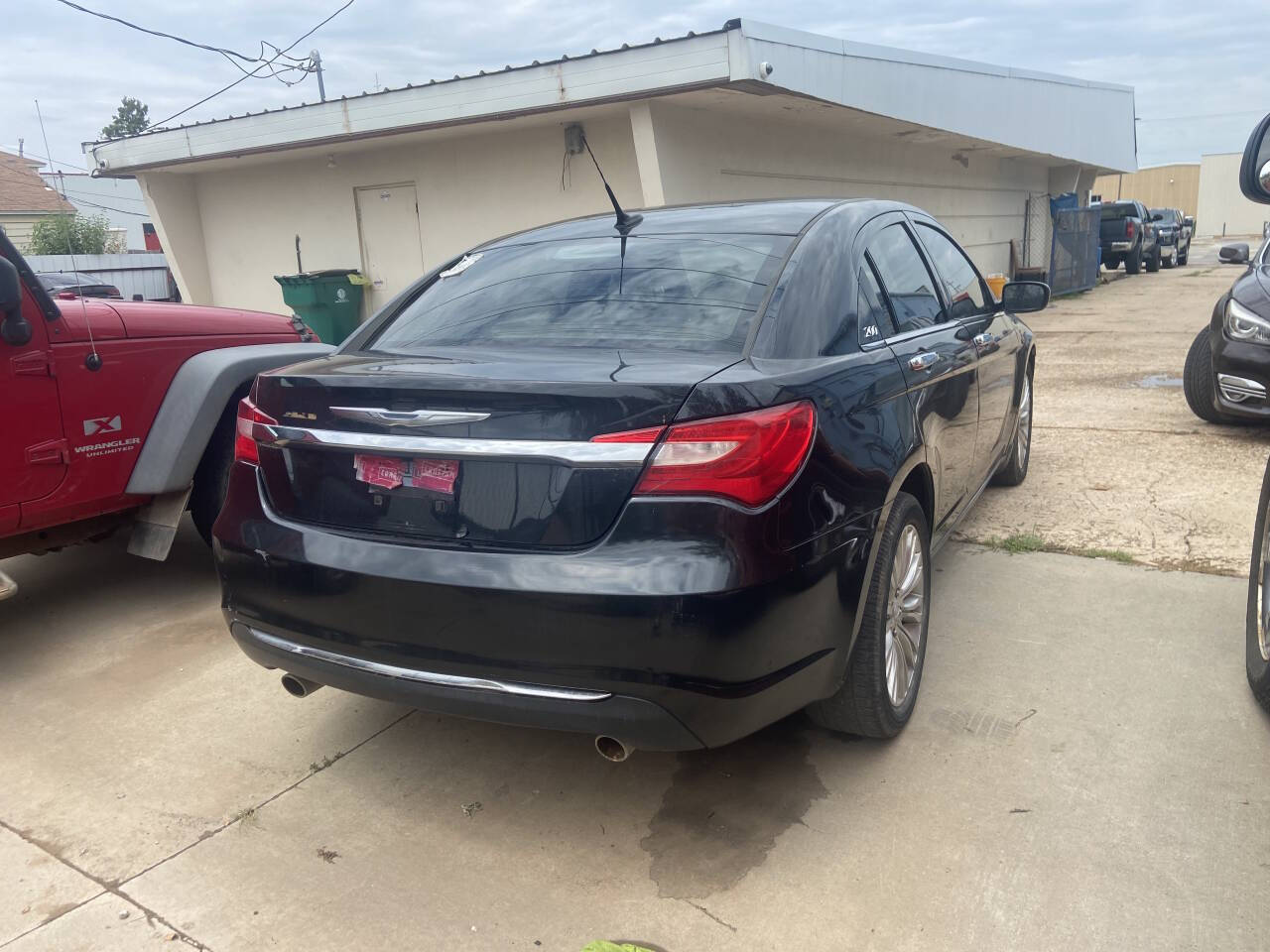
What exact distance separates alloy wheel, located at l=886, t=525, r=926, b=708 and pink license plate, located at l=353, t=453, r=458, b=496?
1277 millimetres

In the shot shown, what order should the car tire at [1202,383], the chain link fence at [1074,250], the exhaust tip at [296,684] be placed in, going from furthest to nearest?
the chain link fence at [1074,250]
the car tire at [1202,383]
the exhaust tip at [296,684]

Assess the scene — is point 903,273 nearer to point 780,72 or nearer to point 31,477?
point 31,477

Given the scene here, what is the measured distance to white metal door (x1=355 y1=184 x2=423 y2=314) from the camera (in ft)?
40.0

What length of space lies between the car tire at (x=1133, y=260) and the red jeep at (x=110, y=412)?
86.0 ft

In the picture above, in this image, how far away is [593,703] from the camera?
2.29m

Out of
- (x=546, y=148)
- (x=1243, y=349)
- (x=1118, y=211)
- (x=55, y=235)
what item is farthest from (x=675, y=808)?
(x=1118, y=211)

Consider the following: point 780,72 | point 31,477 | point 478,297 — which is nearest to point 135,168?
point 780,72

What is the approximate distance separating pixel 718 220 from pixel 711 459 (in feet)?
4.27

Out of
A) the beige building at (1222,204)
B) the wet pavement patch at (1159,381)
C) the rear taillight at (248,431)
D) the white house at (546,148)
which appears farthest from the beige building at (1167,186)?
the rear taillight at (248,431)

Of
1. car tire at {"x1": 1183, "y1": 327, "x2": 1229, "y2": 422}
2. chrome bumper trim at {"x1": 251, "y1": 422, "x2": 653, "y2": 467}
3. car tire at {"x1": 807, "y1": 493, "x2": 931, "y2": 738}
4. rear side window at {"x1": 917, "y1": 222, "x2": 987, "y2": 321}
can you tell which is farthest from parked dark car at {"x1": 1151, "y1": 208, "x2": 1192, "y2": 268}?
chrome bumper trim at {"x1": 251, "y1": 422, "x2": 653, "y2": 467}

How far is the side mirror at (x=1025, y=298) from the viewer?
4719 mm

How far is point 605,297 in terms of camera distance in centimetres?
290

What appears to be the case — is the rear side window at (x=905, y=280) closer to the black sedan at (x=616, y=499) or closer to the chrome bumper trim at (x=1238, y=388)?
the black sedan at (x=616, y=499)

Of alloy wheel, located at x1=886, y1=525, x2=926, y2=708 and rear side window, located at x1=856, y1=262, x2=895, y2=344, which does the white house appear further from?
alloy wheel, located at x1=886, y1=525, x2=926, y2=708
